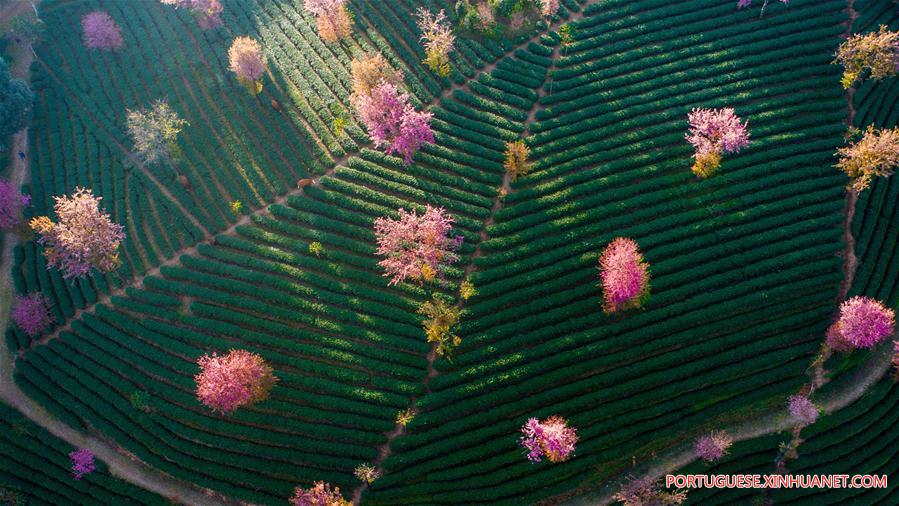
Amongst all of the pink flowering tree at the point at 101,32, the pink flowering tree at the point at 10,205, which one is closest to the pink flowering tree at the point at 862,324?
the pink flowering tree at the point at 10,205

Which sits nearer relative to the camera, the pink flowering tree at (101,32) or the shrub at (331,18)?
the shrub at (331,18)

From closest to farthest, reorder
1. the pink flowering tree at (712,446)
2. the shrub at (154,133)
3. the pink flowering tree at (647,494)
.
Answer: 1. the pink flowering tree at (647,494)
2. the pink flowering tree at (712,446)
3. the shrub at (154,133)

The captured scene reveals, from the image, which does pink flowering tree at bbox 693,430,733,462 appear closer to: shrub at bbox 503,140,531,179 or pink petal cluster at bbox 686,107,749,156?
pink petal cluster at bbox 686,107,749,156

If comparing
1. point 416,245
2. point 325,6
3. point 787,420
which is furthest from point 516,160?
point 787,420

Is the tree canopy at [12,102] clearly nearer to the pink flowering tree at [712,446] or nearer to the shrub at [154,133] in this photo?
the shrub at [154,133]

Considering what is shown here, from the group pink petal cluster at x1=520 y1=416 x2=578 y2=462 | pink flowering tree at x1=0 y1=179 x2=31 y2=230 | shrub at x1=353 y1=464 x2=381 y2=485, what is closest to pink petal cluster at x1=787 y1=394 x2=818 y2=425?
pink petal cluster at x1=520 y1=416 x2=578 y2=462

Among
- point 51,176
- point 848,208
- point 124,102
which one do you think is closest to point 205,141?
point 124,102

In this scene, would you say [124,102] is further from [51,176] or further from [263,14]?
[263,14]
